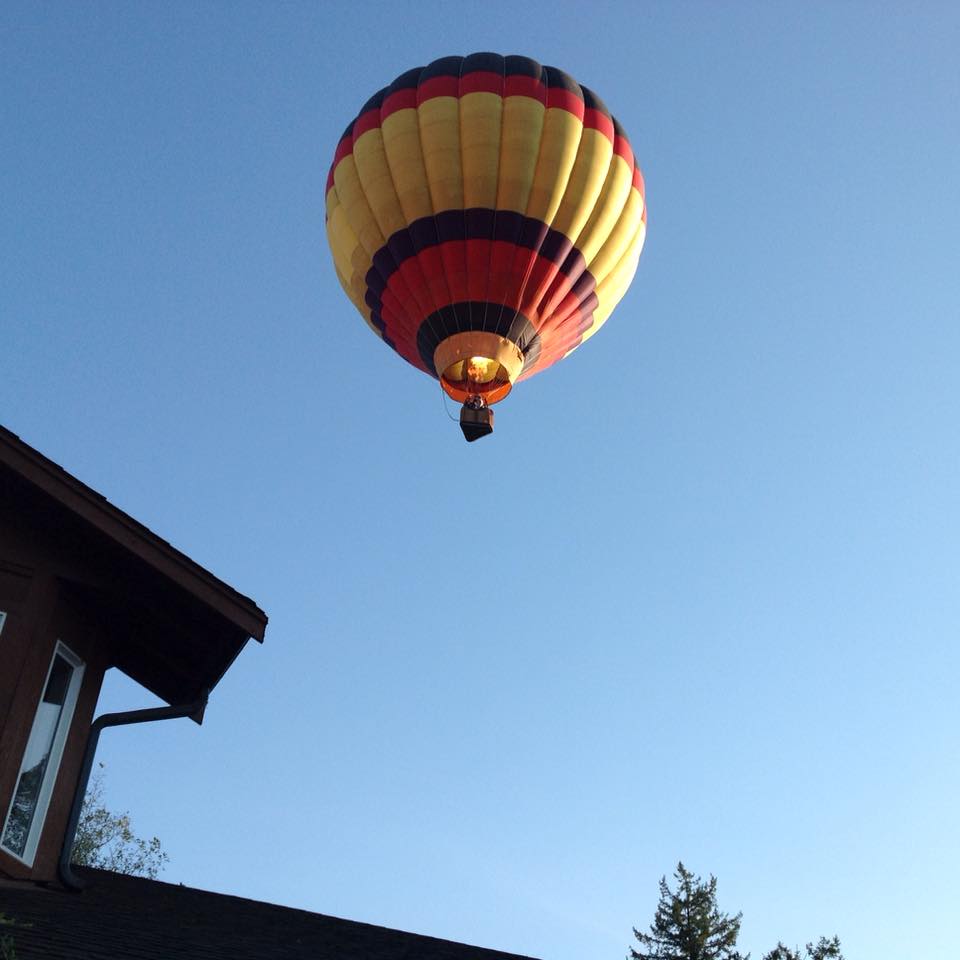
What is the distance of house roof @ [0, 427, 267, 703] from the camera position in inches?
348

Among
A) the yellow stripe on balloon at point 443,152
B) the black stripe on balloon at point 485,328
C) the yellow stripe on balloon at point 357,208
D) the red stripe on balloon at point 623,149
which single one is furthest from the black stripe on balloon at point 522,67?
the black stripe on balloon at point 485,328

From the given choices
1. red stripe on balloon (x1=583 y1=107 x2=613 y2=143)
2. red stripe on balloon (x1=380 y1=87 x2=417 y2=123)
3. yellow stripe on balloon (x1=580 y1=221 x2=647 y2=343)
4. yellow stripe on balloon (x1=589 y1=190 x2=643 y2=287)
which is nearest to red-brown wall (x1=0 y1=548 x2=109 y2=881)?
yellow stripe on balloon (x1=589 y1=190 x2=643 y2=287)

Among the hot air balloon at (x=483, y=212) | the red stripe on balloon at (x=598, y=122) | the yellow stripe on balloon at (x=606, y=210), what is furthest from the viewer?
the red stripe on balloon at (x=598, y=122)

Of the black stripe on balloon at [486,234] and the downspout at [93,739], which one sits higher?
the black stripe on balloon at [486,234]

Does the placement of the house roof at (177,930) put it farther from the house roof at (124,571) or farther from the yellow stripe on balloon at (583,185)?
the yellow stripe on balloon at (583,185)

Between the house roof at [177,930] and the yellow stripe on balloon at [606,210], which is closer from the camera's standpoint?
the house roof at [177,930]

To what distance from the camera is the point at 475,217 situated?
824 inches

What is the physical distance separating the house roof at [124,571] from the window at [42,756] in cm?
61

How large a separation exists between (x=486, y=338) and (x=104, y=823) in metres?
19.6

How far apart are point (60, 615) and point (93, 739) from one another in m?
1.20

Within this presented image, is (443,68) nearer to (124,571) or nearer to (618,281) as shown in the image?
(618,281)

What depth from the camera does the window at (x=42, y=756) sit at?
858cm

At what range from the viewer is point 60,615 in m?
9.18

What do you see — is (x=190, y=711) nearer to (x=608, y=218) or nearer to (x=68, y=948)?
(x=68, y=948)
